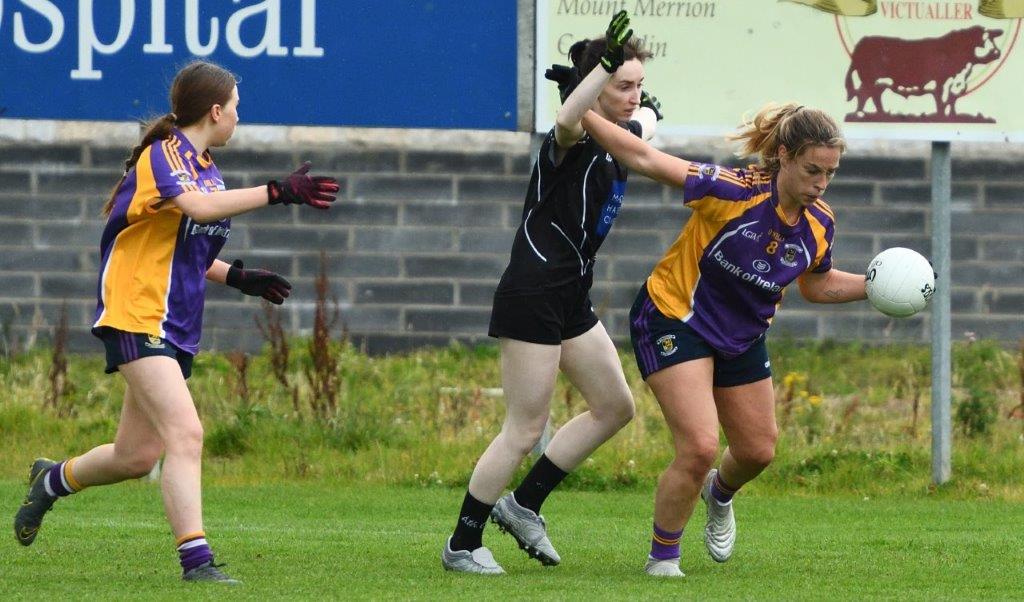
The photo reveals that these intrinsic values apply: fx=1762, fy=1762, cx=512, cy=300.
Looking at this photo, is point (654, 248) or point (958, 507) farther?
point (654, 248)

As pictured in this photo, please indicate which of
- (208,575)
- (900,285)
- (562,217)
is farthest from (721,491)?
(208,575)

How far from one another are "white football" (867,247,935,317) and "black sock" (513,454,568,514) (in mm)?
1308

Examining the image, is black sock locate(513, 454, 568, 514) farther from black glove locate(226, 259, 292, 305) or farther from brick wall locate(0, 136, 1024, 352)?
brick wall locate(0, 136, 1024, 352)

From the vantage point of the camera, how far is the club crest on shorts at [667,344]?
240 inches

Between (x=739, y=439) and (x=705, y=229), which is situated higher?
(x=705, y=229)

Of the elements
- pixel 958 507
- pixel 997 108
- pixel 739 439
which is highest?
pixel 997 108

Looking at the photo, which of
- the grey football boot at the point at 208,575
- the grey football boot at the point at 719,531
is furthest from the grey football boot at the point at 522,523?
the grey football boot at the point at 208,575

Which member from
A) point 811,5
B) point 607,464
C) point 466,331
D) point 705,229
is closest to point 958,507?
point 607,464

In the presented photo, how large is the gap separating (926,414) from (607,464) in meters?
2.67

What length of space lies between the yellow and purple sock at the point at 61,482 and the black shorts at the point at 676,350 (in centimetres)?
216

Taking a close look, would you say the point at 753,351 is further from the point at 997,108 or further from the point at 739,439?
the point at 997,108

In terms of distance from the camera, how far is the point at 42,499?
21.6 feet

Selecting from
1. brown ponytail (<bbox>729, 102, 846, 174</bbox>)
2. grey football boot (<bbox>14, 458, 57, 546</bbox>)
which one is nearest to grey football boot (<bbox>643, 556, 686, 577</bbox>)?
brown ponytail (<bbox>729, 102, 846, 174</bbox>)

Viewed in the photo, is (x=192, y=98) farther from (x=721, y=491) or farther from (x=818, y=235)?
(x=721, y=491)
